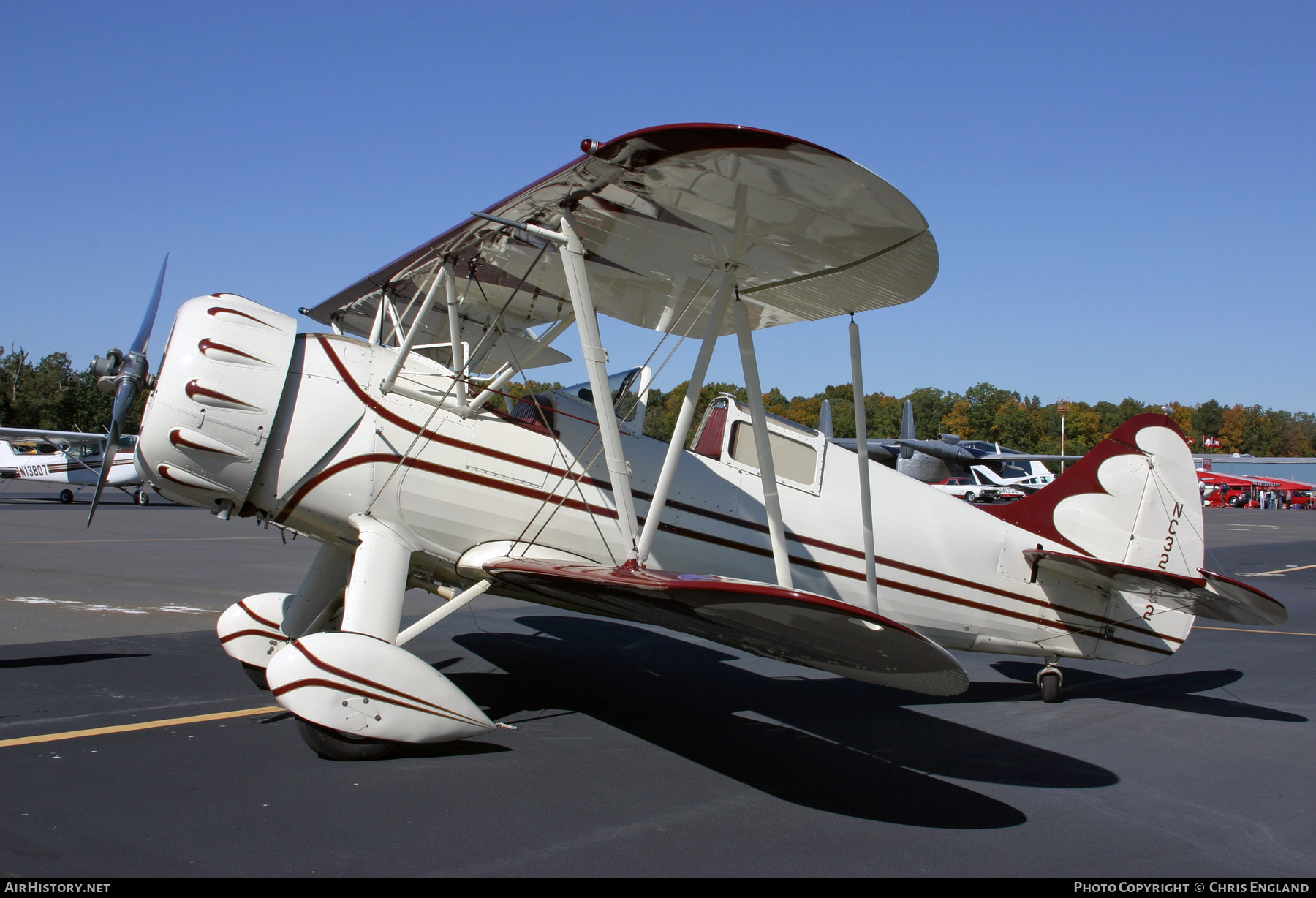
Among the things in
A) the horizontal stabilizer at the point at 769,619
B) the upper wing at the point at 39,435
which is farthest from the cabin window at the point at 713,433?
the upper wing at the point at 39,435

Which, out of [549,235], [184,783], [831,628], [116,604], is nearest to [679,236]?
[549,235]

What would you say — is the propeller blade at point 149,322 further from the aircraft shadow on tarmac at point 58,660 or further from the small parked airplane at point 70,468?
the small parked airplane at point 70,468

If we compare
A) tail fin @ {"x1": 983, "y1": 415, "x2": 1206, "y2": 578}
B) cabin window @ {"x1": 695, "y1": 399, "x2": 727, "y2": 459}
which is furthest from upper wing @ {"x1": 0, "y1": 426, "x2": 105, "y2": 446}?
tail fin @ {"x1": 983, "y1": 415, "x2": 1206, "y2": 578}

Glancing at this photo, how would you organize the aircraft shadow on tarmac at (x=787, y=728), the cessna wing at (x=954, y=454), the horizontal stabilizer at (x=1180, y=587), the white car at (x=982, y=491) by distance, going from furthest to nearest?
1. the cessna wing at (x=954, y=454)
2. the white car at (x=982, y=491)
3. the horizontal stabilizer at (x=1180, y=587)
4. the aircraft shadow on tarmac at (x=787, y=728)

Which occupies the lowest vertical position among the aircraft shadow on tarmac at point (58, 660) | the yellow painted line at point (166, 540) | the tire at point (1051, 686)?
the yellow painted line at point (166, 540)

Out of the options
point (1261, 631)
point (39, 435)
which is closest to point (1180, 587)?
point (1261, 631)

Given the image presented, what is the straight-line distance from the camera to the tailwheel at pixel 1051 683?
6.66 m

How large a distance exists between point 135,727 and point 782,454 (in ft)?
14.4

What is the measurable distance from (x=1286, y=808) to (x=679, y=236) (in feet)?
14.7

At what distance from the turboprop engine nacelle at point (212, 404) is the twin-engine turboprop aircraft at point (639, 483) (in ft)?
0.04

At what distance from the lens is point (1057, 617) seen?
671cm

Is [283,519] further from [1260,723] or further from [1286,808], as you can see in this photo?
[1260,723]

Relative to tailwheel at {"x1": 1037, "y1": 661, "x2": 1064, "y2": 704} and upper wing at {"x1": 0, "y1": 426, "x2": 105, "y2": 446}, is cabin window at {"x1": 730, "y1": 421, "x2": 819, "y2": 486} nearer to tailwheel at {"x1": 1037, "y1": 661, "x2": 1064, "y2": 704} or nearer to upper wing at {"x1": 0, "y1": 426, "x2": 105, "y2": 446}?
tailwheel at {"x1": 1037, "y1": 661, "x2": 1064, "y2": 704}

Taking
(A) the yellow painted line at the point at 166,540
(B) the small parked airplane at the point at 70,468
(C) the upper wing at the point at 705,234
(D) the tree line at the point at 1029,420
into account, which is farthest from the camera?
(D) the tree line at the point at 1029,420
